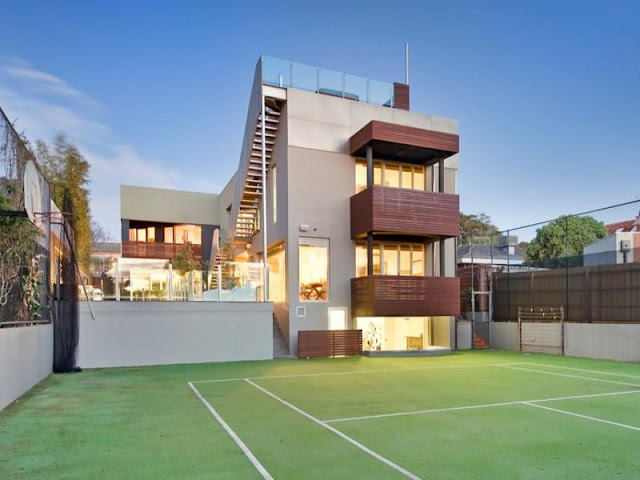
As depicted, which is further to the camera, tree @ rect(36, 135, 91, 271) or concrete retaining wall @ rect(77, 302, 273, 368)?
tree @ rect(36, 135, 91, 271)

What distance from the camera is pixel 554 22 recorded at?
19766 mm

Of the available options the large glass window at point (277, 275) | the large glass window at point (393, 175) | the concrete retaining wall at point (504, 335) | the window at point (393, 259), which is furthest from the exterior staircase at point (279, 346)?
the concrete retaining wall at point (504, 335)

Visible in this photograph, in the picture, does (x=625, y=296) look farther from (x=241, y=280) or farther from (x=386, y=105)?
(x=241, y=280)

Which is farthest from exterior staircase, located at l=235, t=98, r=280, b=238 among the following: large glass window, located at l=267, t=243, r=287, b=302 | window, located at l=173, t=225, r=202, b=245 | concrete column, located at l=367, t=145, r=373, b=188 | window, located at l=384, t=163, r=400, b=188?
window, located at l=173, t=225, r=202, b=245

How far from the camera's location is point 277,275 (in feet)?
67.2

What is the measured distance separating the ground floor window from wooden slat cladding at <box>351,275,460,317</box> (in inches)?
55.4

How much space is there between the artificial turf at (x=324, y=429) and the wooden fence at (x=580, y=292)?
15.2 feet

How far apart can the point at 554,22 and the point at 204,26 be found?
49.6 feet

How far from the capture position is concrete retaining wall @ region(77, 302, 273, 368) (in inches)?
600

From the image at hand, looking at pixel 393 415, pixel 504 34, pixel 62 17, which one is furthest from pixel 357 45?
pixel 393 415

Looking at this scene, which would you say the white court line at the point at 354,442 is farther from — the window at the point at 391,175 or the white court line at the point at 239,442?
the window at the point at 391,175

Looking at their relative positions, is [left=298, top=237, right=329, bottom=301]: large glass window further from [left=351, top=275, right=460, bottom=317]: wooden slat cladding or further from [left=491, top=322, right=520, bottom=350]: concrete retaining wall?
[left=491, top=322, right=520, bottom=350]: concrete retaining wall

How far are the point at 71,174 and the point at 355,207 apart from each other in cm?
1304

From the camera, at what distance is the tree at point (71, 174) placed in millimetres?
18828
